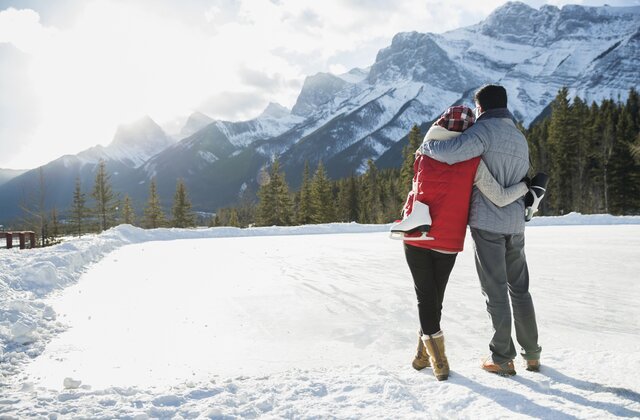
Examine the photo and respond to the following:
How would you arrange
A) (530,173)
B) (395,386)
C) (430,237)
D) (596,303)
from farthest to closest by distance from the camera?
(596,303) < (530,173) < (430,237) < (395,386)

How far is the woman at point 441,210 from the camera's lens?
2646mm

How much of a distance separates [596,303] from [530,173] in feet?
9.24

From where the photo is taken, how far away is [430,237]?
263cm

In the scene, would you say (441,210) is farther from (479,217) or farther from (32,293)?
(32,293)

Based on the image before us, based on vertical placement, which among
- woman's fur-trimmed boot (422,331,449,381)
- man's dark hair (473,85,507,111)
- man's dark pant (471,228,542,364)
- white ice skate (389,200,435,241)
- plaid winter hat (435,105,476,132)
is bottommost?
woman's fur-trimmed boot (422,331,449,381)

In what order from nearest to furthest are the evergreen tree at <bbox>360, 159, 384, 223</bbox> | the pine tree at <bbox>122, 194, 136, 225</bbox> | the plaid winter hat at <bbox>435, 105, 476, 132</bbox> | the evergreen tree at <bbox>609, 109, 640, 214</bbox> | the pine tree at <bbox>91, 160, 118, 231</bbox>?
the plaid winter hat at <bbox>435, 105, 476, 132</bbox> < the evergreen tree at <bbox>609, 109, 640, 214</bbox> < the pine tree at <bbox>91, 160, 118, 231</bbox> < the pine tree at <bbox>122, 194, 136, 225</bbox> < the evergreen tree at <bbox>360, 159, 384, 223</bbox>

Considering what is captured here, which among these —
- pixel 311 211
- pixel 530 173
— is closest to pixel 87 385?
pixel 530 173

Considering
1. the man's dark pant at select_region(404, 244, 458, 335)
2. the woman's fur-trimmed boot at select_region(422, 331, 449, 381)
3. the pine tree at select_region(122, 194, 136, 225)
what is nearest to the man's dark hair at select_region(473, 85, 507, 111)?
the man's dark pant at select_region(404, 244, 458, 335)

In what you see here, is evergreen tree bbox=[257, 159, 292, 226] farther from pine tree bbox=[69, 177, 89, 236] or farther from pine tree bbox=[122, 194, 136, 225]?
pine tree bbox=[122, 194, 136, 225]

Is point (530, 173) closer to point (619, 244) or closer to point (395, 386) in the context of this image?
point (395, 386)

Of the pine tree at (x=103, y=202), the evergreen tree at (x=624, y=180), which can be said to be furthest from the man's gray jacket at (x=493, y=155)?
the evergreen tree at (x=624, y=180)

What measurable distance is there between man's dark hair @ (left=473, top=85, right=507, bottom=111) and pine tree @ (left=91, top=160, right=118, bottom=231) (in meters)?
45.5

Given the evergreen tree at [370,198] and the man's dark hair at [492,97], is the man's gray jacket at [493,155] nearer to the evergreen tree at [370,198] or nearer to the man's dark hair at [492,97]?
the man's dark hair at [492,97]

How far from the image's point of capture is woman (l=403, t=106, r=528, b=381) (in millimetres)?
2646
